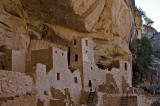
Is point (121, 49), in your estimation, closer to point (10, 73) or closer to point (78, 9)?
point (78, 9)

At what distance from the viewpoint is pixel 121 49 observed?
3344 centimetres

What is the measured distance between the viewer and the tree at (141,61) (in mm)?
36562

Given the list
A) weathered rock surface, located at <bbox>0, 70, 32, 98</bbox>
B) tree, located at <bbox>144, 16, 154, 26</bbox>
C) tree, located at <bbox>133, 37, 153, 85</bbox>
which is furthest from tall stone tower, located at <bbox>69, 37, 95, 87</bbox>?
tree, located at <bbox>144, 16, 154, 26</bbox>

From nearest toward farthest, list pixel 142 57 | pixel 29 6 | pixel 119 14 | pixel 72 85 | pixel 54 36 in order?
pixel 72 85, pixel 29 6, pixel 54 36, pixel 119 14, pixel 142 57

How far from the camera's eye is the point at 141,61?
37188mm

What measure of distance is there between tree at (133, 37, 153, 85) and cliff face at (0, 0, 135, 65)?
9.56ft

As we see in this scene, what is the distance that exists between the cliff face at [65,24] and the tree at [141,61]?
9.56ft

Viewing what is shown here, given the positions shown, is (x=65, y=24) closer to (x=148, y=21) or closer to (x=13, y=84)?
(x=13, y=84)

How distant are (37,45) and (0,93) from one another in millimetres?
10905

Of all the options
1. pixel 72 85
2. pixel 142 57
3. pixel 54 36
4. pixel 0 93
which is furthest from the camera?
pixel 142 57

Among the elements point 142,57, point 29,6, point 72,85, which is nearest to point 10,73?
point 72,85

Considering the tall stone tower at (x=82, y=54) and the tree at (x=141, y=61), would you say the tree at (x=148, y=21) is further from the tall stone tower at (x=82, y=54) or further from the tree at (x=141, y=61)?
the tall stone tower at (x=82, y=54)

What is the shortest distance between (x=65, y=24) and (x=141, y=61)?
1021cm

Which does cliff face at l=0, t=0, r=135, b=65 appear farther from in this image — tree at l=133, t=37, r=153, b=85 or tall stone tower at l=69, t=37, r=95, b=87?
tree at l=133, t=37, r=153, b=85
